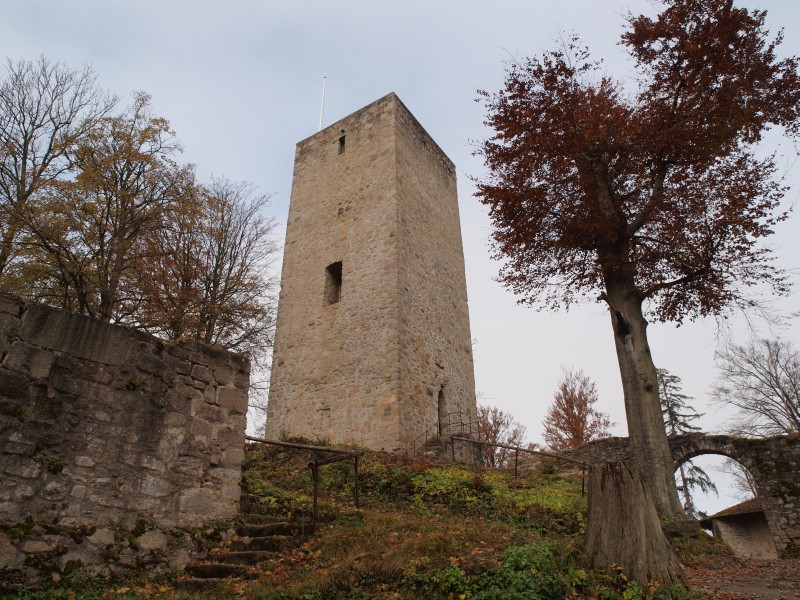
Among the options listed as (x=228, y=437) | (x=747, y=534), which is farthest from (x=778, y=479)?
(x=228, y=437)

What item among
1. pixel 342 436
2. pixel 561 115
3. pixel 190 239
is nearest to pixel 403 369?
pixel 342 436

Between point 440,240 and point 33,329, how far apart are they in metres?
13.9

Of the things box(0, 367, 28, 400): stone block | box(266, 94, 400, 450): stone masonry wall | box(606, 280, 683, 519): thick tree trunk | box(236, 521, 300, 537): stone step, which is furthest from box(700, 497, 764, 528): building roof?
box(0, 367, 28, 400): stone block

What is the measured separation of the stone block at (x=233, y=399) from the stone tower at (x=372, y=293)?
22.0 ft

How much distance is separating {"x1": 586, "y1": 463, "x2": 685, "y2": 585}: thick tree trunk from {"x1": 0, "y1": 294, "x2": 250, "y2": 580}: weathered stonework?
12.3ft

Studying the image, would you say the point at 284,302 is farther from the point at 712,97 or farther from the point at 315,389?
the point at 712,97

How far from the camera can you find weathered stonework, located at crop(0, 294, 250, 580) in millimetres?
4426

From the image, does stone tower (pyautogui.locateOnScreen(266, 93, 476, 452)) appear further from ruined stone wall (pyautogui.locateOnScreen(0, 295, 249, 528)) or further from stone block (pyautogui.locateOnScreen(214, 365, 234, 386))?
ruined stone wall (pyautogui.locateOnScreen(0, 295, 249, 528))

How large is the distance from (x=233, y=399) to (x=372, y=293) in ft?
28.7

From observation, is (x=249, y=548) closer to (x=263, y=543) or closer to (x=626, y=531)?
(x=263, y=543)

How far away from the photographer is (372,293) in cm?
1477

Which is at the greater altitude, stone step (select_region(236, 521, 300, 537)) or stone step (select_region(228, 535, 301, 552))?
stone step (select_region(236, 521, 300, 537))

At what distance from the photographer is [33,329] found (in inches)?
184

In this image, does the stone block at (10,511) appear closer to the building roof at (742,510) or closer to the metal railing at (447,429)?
the metal railing at (447,429)
